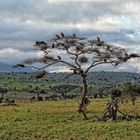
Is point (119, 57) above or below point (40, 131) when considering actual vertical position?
above

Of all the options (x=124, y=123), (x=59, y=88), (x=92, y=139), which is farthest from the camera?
(x=59, y=88)

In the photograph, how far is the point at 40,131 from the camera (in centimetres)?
2892

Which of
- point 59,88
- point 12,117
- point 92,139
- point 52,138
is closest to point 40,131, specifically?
point 52,138

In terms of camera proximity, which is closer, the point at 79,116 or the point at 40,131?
the point at 40,131

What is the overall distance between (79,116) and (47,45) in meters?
8.89

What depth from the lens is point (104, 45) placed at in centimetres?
4419

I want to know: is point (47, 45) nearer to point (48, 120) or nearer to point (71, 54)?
point (71, 54)

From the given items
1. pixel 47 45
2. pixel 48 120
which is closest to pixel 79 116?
pixel 48 120

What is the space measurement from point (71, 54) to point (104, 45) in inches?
127

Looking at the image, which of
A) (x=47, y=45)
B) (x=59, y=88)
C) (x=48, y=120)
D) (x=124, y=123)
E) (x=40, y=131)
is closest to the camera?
(x=40, y=131)

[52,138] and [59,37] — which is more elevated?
[59,37]

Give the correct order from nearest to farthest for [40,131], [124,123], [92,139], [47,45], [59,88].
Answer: [92,139]
[40,131]
[124,123]
[47,45]
[59,88]

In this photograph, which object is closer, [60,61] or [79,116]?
[79,116]

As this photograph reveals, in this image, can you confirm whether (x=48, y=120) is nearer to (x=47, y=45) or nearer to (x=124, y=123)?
(x=124, y=123)
